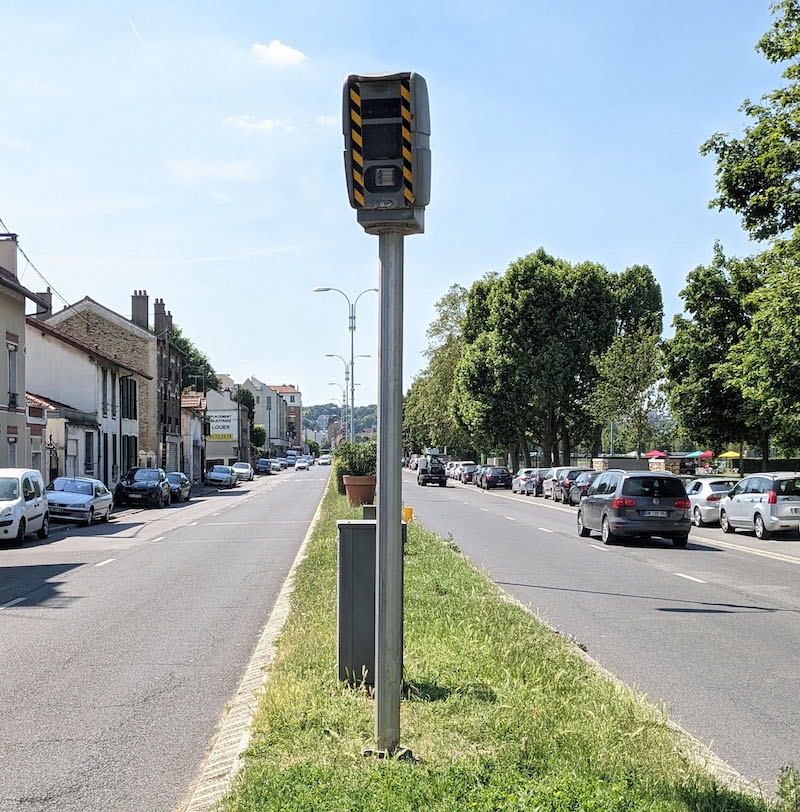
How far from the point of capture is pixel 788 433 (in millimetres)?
32469

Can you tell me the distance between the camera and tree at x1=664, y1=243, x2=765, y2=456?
37344mm

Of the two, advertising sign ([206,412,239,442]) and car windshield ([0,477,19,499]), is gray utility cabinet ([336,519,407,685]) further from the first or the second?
advertising sign ([206,412,239,442])

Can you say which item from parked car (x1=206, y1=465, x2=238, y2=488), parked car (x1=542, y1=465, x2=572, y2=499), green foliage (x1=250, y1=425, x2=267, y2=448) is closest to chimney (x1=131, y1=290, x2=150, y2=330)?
parked car (x1=206, y1=465, x2=238, y2=488)

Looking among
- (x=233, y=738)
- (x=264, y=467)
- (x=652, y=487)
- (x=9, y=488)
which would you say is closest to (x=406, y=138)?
(x=233, y=738)

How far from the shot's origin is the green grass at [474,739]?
4500 mm

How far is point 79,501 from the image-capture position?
29312 millimetres

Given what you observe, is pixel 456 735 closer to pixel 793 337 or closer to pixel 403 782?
pixel 403 782

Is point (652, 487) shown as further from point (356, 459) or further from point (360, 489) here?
point (356, 459)

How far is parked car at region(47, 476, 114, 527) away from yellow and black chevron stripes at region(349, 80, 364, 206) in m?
25.6

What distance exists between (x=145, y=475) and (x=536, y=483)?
19729 millimetres

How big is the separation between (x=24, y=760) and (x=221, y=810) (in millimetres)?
1871

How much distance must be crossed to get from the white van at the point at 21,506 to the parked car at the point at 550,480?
25.9 metres

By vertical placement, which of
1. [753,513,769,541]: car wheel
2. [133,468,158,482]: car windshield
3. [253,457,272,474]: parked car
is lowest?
[253,457,272,474]: parked car

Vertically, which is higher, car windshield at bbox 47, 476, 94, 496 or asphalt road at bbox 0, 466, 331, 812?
car windshield at bbox 47, 476, 94, 496
